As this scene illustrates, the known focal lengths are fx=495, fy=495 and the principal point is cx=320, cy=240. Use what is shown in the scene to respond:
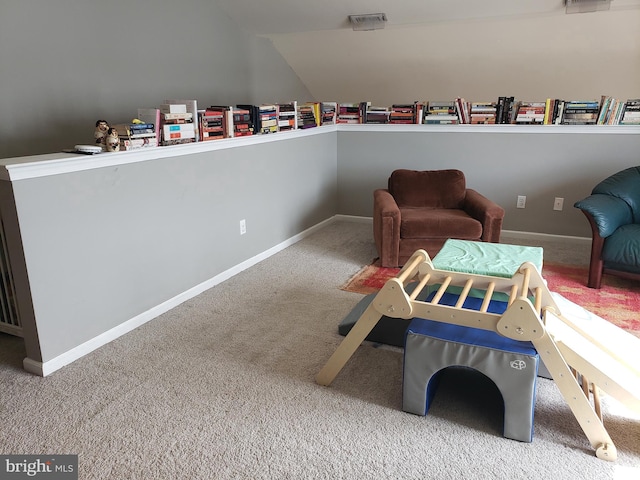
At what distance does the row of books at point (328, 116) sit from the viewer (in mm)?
2895

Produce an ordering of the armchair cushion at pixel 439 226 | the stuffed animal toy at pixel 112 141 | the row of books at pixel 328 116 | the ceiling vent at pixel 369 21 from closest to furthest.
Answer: the stuffed animal toy at pixel 112 141 < the row of books at pixel 328 116 < the armchair cushion at pixel 439 226 < the ceiling vent at pixel 369 21

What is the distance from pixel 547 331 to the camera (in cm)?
183

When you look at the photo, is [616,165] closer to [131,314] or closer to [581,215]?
[581,215]

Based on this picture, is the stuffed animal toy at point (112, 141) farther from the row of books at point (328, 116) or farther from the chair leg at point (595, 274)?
the chair leg at point (595, 274)

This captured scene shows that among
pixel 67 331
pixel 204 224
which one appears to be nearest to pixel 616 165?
pixel 204 224

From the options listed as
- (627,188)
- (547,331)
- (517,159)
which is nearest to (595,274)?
(627,188)

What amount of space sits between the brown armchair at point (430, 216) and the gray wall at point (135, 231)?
3.19 feet

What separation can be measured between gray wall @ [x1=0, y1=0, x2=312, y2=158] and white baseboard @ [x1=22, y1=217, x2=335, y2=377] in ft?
4.74

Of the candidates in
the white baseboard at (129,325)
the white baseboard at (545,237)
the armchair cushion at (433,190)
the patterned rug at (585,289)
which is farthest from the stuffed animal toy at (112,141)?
the white baseboard at (545,237)

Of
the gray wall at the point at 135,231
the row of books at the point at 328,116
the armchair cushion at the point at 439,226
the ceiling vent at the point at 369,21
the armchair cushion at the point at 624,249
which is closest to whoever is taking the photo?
the gray wall at the point at 135,231

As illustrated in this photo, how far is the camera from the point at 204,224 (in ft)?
11.0

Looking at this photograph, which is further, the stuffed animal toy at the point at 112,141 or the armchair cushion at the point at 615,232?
the armchair cushion at the point at 615,232

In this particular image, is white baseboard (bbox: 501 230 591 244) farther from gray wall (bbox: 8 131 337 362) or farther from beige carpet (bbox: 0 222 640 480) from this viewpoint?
beige carpet (bbox: 0 222 640 480)

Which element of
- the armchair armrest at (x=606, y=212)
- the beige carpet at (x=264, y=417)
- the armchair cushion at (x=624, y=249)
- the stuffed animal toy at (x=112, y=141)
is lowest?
the beige carpet at (x=264, y=417)
